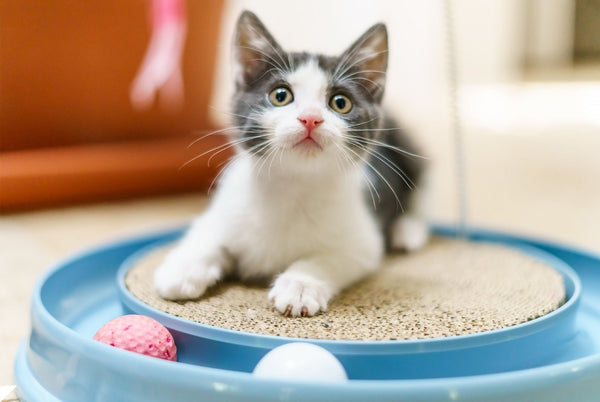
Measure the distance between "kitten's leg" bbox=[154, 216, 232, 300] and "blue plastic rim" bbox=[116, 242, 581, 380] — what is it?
0.08 m

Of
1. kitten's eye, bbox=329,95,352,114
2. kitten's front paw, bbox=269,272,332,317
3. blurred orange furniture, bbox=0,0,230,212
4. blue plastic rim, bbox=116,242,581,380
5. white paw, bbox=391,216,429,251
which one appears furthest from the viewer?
blurred orange furniture, bbox=0,0,230,212

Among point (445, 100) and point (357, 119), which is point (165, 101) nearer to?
point (357, 119)

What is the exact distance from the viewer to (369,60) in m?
1.21

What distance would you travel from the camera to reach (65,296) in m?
1.27

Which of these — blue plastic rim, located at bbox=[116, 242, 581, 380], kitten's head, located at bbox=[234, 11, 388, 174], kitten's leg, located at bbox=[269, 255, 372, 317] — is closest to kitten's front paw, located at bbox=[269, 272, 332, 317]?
kitten's leg, located at bbox=[269, 255, 372, 317]

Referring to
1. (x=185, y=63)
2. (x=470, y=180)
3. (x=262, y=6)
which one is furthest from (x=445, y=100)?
(x=185, y=63)

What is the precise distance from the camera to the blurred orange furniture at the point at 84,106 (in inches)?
93.1

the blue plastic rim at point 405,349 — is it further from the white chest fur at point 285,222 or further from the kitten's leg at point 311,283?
the white chest fur at point 285,222

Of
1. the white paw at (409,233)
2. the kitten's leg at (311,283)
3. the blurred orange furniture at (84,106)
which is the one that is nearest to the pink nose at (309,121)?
the kitten's leg at (311,283)

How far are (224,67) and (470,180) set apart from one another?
142 cm

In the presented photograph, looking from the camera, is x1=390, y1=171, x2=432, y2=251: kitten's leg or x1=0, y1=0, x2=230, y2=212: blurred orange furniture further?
x1=0, y1=0, x2=230, y2=212: blurred orange furniture

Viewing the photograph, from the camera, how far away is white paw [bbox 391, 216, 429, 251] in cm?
156

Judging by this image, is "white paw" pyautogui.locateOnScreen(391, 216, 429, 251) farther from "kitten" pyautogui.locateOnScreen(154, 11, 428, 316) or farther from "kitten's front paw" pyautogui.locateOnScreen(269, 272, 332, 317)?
"kitten's front paw" pyautogui.locateOnScreen(269, 272, 332, 317)

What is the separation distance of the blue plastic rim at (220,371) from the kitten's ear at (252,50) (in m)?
0.54
